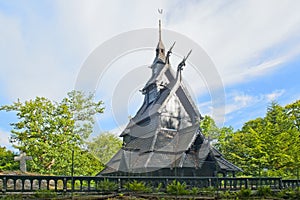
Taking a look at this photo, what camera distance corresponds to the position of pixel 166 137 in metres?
25.8

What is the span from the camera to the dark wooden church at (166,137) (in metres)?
22.6

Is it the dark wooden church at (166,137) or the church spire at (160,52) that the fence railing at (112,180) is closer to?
the dark wooden church at (166,137)

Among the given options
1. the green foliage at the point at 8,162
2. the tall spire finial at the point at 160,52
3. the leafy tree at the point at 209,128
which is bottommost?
the green foliage at the point at 8,162

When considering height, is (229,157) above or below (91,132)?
below

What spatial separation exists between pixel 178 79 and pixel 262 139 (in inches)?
556

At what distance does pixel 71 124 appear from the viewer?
28984mm

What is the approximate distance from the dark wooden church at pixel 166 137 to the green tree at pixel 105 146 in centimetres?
807

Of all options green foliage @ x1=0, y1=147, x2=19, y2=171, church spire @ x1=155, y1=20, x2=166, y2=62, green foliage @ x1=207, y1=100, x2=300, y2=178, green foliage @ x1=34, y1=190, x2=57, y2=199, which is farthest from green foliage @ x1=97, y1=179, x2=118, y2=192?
green foliage @ x1=207, y1=100, x2=300, y2=178

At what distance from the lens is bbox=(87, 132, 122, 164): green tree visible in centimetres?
3944

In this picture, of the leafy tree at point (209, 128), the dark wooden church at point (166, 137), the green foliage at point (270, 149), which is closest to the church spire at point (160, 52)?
the dark wooden church at point (166, 137)

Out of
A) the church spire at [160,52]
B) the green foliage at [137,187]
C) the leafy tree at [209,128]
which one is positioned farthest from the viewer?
the leafy tree at [209,128]

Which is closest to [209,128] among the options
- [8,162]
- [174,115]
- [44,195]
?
[174,115]

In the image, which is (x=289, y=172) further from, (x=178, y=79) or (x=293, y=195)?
(x=293, y=195)

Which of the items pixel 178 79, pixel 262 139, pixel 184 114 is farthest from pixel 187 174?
pixel 262 139
